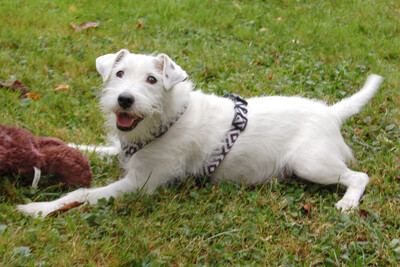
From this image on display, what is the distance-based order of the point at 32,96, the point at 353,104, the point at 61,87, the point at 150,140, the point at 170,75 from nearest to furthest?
the point at 170,75, the point at 150,140, the point at 353,104, the point at 32,96, the point at 61,87

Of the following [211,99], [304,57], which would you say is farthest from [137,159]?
[304,57]

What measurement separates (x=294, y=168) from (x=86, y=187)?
2003 millimetres

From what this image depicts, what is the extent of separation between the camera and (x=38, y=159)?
3.72 meters

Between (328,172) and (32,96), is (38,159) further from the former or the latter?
(328,172)

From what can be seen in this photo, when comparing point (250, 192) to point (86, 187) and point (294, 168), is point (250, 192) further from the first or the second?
point (86, 187)

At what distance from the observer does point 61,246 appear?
9.97ft

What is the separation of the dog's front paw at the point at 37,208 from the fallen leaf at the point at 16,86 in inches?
92.9

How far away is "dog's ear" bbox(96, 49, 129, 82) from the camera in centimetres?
408

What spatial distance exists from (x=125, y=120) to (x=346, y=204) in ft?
6.99

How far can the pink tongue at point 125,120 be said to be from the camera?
12.7 ft

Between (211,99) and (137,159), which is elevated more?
(211,99)

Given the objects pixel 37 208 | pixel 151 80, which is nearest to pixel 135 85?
pixel 151 80

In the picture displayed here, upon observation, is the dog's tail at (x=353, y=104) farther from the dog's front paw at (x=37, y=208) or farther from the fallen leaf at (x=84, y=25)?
the fallen leaf at (x=84, y=25)

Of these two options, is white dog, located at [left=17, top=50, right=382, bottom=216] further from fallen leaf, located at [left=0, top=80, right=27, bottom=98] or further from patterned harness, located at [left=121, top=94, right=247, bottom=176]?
fallen leaf, located at [left=0, top=80, right=27, bottom=98]
